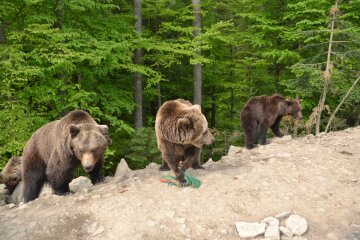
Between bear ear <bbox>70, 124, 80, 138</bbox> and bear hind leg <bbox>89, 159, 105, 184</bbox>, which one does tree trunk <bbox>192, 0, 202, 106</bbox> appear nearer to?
bear hind leg <bbox>89, 159, 105, 184</bbox>

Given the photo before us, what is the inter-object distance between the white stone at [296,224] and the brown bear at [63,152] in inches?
104

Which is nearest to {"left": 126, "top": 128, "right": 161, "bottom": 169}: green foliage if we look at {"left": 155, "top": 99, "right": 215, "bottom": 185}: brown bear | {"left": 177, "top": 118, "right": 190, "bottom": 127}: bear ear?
{"left": 155, "top": 99, "right": 215, "bottom": 185}: brown bear

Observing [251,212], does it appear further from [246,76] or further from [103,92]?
[246,76]

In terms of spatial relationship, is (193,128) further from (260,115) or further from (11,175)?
(11,175)

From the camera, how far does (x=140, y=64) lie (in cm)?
1366

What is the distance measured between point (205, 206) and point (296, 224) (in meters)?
1.13

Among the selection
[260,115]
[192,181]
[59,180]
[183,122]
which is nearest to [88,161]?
[59,180]

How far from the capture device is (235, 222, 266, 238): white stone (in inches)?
141

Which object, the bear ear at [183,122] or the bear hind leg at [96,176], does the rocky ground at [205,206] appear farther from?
the bear ear at [183,122]

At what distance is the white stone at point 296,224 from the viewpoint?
3584 mm

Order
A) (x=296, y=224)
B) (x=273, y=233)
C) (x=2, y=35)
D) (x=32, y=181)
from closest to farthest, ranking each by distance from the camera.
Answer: (x=273, y=233), (x=296, y=224), (x=32, y=181), (x=2, y=35)

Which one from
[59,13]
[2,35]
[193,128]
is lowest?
[193,128]

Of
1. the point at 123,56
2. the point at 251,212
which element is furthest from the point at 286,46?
the point at 251,212

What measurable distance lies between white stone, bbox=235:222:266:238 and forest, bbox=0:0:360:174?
21.2 ft
